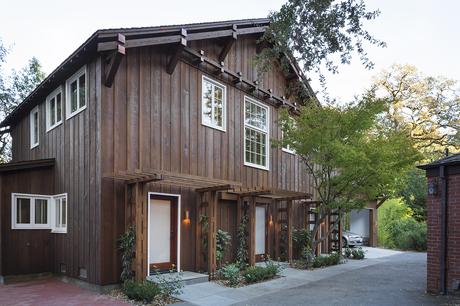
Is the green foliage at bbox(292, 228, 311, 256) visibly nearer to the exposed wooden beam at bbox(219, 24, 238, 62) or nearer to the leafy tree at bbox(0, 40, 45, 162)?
the exposed wooden beam at bbox(219, 24, 238, 62)

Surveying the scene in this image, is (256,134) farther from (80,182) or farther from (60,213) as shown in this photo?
(60,213)

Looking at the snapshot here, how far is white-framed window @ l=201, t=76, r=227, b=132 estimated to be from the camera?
461 inches

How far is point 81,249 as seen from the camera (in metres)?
9.36

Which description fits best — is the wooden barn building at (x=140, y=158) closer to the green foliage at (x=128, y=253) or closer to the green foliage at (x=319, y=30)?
the green foliage at (x=128, y=253)

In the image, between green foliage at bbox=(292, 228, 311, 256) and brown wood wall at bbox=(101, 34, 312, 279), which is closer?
brown wood wall at bbox=(101, 34, 312, 279)

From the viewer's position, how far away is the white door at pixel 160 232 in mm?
9898

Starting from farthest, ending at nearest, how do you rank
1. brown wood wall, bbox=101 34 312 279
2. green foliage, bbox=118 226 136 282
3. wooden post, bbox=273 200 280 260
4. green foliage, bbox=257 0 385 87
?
wooden post, bbox=273 200 280 260, brown wood wall, bbox=101 34 312 279, green foliage, bbox=118 226 136 282, green foliage, bbox=257 0 385 87

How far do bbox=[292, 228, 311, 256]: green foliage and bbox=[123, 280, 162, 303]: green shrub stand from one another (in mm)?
7832

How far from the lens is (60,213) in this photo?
35.3 feet

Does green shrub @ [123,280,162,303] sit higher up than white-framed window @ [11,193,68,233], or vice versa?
white-framed window @ [11,193,68,233]

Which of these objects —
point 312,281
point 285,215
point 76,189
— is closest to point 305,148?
point 285,215

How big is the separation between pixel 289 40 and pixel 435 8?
10.2 ft

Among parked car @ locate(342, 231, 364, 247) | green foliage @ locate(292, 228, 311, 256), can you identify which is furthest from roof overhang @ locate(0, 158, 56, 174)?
parked car @ locate(342, 231, 364, 247)

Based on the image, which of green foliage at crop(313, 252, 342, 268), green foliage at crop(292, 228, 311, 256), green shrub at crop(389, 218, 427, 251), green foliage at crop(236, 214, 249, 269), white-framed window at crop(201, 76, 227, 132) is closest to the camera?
white-framed window at crop(201, 76, 227, 132)
